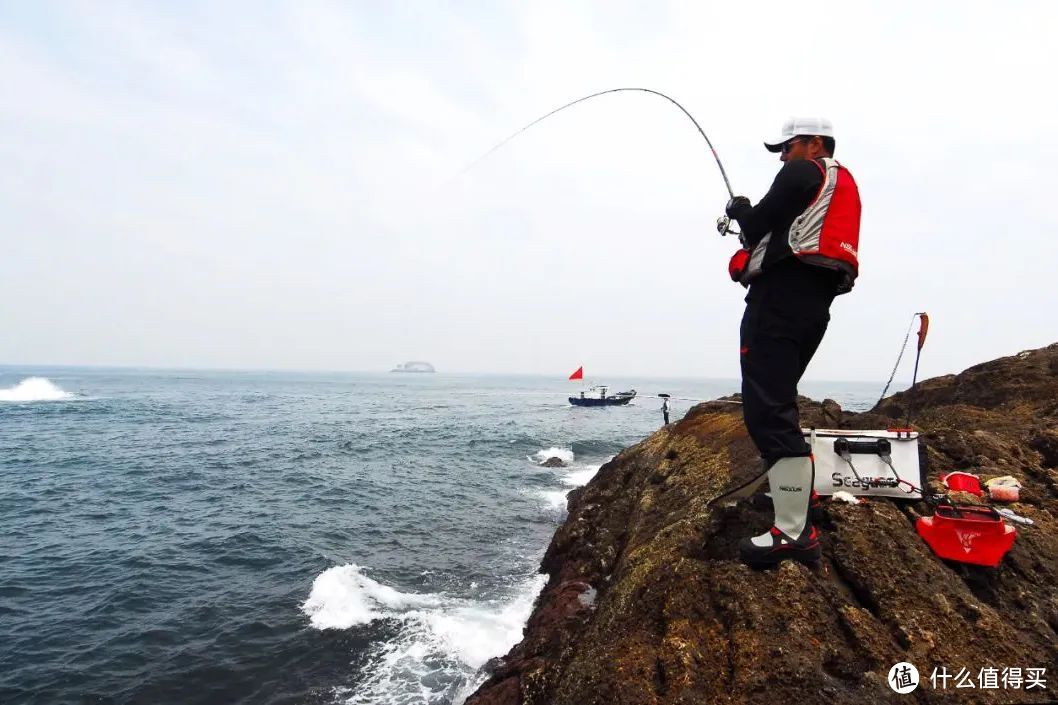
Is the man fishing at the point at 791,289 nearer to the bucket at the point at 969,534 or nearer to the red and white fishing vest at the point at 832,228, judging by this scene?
the red and white fishing vest at the point at 832,228

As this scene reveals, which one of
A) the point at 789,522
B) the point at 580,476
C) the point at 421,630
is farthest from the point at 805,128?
the point at 580,476

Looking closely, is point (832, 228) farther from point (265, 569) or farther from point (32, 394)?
point (32, 394)

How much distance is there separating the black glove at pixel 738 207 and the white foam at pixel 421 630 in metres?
7.86

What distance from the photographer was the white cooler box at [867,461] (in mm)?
4859

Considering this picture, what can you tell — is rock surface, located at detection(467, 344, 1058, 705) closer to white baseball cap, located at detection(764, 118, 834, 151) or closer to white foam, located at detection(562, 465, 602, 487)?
white baseball cap, located at detection(764, 118, 834, 151)

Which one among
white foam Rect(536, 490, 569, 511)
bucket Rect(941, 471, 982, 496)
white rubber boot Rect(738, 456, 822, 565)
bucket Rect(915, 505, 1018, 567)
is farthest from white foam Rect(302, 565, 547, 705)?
white foam Rect(536, 490, 569, 511)

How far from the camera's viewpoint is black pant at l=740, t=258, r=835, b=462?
3.74 meters

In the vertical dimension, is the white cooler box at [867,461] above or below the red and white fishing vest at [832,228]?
below

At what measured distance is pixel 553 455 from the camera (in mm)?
31125

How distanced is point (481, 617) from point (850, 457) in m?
8.24

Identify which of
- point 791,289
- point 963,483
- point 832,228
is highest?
point 832,228

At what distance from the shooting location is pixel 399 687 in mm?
8344

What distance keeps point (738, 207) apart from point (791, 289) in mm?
774

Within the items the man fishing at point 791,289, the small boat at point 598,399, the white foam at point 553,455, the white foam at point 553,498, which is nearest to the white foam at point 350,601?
the white foam at point 553,498
